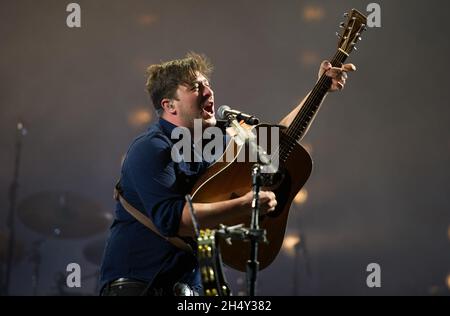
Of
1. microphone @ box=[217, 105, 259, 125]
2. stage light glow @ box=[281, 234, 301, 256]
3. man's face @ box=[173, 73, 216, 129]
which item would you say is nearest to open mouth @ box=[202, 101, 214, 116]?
man's face @ box=[173, 73, 216, 129]

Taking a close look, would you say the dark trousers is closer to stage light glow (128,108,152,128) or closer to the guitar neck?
the guitar neck

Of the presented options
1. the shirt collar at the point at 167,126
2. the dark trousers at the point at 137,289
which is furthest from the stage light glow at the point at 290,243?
the dark trousers at the point at 137,289

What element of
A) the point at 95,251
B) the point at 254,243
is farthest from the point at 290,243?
the point at 254,243

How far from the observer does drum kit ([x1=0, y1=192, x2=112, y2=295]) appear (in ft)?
20.3

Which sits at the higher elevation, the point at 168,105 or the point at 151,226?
the point at 168,105

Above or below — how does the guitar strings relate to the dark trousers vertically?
above

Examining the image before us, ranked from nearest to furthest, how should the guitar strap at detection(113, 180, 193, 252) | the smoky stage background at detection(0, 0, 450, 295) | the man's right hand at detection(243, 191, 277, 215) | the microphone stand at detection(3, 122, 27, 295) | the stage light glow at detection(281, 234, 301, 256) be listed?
the man's right hand at detection(243, 191, 277, 215), the guitar strap at detection(113, 180, 193, 252), the microphone stand at detection(3, 122, 27, 295), the smoky stage background at detection(0, 0, 450, 295), the stage light glow at detection(281, 234, 301, 256)

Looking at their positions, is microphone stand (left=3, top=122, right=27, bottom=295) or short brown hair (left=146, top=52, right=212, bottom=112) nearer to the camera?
short brown hair (left=146, top=52, right=212, bottom=112)

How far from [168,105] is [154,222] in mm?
813

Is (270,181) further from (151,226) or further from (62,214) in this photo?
(62,214)

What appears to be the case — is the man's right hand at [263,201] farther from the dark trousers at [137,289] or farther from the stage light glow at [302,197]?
the stage light glow at [302,197]

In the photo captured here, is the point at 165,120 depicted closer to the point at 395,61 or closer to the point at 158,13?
the point at 158,13

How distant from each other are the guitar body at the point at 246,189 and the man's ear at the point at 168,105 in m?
0.44

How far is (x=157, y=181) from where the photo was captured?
2.79m
